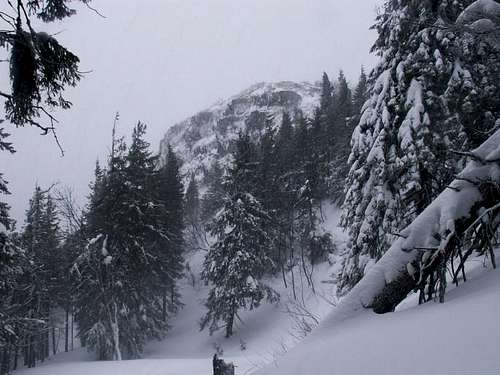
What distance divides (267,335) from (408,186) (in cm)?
1680

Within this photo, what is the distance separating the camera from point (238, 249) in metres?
22.2

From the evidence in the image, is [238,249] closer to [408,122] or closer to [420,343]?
[408,122]

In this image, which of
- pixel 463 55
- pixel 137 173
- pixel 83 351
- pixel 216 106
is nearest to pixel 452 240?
pixel 463 55

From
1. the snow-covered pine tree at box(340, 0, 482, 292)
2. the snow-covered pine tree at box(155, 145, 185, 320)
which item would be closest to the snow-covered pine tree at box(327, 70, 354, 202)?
the snow-covered pine tree at box(155, 145, 185, 320)

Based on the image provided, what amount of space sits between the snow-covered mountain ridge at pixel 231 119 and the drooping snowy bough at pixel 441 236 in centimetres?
8114

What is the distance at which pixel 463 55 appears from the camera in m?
7.18

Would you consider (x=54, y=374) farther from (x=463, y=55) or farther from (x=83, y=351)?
(x=463, y=55)

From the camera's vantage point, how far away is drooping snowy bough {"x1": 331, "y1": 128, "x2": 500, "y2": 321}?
311cm

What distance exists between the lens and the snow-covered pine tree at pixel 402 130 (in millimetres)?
7617

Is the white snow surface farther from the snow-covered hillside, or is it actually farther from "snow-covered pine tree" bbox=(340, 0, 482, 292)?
the snow-covered hillside

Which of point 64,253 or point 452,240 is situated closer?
point 452,240

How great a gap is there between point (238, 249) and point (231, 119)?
83.1m

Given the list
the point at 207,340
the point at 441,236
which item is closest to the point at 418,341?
the point at 441,236

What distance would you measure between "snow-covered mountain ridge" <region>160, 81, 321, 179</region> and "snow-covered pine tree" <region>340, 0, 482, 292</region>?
75260 mm
